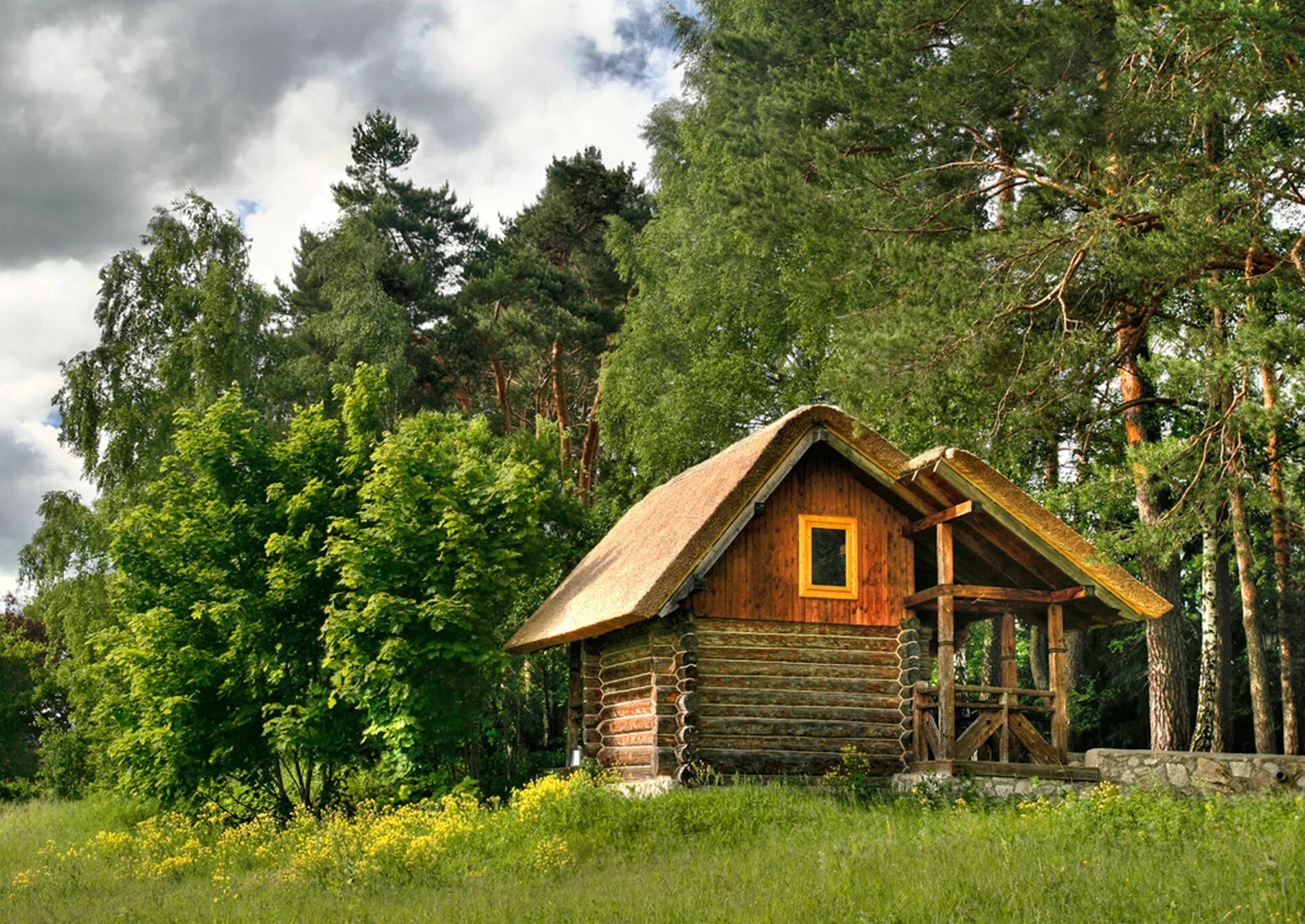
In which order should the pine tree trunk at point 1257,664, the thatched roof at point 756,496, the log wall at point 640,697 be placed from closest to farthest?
the thatched roof at point 756,496 → the log wall at point 640,697 → the pine tree trunk at point 1257,664

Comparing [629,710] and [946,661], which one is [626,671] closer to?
[629,710]

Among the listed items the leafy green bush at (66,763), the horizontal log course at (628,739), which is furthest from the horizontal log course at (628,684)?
the leafy green bush at (66,763)

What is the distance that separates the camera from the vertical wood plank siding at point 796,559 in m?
17.8

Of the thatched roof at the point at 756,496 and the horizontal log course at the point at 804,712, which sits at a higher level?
the thatched roof at the point at 756,496

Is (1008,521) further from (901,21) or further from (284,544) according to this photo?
(284,544)

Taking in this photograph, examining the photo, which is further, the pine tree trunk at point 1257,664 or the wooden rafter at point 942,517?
the pine tree trunk at point 1257,664

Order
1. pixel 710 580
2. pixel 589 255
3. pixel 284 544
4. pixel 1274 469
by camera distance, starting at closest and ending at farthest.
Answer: pixel 1274 469 < pixel 710 580 < pixel 284 544 < pixel 589 255

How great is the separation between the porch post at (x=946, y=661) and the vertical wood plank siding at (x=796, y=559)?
43.0 inches

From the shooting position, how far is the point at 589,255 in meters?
37.2

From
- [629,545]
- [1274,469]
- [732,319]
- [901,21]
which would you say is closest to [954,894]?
[1274,469]

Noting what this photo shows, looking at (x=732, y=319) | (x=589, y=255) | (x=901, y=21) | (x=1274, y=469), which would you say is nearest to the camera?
(x=1274, y=469)

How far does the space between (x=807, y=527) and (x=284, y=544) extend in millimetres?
7972

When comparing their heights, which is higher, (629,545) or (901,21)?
(901,21)

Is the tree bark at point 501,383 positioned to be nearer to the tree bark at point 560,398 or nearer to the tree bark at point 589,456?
the tree bark at point 560,398
